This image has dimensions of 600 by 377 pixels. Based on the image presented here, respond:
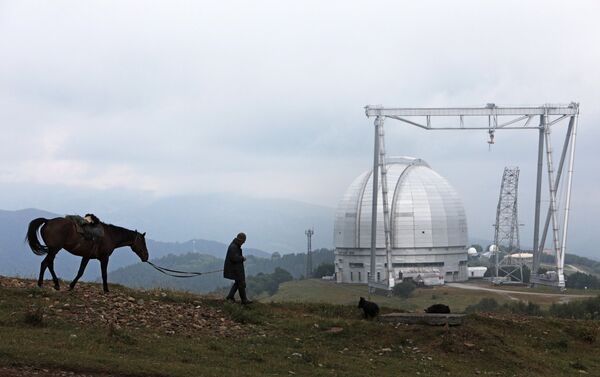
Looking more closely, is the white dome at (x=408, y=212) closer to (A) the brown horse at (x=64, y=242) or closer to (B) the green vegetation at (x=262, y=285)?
(B) the green vegetation at (x=262, y=285)

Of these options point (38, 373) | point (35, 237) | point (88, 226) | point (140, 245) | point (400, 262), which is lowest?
point (38, 373)

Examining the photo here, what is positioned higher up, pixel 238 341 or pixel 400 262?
pixel 400 262

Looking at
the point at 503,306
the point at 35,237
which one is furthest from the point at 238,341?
the point at 503,306

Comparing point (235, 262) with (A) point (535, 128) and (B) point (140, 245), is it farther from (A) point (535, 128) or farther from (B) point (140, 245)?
(A) point (535, 128)

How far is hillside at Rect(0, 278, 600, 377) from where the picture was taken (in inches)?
623

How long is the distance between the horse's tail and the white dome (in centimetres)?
10228

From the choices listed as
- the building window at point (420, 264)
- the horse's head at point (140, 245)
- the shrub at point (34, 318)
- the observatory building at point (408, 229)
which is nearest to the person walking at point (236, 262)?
the horse's head at point (140, 245)

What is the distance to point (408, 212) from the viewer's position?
12231 centimetres

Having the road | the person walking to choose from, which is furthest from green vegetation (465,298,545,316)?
the person walking

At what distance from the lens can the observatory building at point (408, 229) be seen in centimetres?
12206

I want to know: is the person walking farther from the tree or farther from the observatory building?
the tree

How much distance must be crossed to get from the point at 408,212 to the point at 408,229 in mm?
2505

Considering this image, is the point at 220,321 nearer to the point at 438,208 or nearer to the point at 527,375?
the point at 527,375

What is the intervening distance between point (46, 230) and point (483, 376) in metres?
11.1
